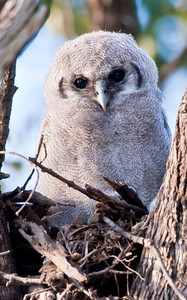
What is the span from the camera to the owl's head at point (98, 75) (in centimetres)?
404

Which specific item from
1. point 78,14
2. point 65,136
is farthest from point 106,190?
point 78,14

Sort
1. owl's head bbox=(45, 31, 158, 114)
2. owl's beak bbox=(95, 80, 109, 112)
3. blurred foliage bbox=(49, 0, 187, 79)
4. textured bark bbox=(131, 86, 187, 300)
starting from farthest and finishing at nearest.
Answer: blurred foliage bbox=(49, 0, 187, 79), owl's head bbox=(45, 31, 158, 114), owl's beak bbox=(95, 80, 109, 112), textured bark bbox=(131, 86, 187, 300)

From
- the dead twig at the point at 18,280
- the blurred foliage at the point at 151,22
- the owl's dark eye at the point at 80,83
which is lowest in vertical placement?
the dead twig at the point at 18,280

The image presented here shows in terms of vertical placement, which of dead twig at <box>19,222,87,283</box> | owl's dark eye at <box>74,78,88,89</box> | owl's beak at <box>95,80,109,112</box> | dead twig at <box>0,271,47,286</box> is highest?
owl's dark eye at <box>74,78,88,89</box>

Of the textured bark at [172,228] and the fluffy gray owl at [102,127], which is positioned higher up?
the fluffy gray owl at [102,127]

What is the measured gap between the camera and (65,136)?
4.09 metres

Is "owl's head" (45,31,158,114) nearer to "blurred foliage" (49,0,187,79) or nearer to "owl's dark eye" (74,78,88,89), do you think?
"owl's dark eye" (74,78,88,89)

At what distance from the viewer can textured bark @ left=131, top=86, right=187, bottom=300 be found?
2.80 metres

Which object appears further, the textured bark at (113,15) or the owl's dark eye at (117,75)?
the textured bark at (113,15)

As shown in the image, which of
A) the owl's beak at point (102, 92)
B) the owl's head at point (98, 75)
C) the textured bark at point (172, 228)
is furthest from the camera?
the owl's head at point (98, 75)

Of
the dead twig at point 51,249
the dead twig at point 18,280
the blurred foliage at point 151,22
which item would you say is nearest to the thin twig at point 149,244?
the dead twig at point 51,249

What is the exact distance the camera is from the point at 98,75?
4027 millimetres

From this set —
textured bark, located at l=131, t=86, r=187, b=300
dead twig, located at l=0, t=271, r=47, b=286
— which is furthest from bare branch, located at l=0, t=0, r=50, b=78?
dead twig, located at l=0, t=271, r=47, b=286

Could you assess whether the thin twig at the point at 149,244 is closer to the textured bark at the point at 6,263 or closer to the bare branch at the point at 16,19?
the textured bark at the point at 6,263
